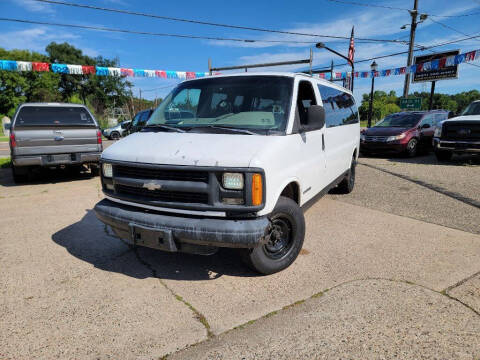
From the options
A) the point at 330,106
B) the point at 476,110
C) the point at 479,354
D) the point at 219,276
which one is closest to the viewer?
the point at 479,354

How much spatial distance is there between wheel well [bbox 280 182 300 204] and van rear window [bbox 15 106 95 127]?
240 inches

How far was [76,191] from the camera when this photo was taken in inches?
262

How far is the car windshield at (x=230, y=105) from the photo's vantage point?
3221 millimetres

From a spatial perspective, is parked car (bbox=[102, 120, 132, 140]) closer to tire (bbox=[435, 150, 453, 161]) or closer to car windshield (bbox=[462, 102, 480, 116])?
tire (bbox=[435, 150, 453, 161])

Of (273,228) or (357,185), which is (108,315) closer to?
(273,228)

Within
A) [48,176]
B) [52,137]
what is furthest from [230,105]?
[48,176]

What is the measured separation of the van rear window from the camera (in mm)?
7262

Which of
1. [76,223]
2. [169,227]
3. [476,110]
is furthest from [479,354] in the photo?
[476,110]

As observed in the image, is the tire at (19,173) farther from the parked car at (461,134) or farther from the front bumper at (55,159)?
the parked car at (461,134)

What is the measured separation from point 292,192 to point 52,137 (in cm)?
594

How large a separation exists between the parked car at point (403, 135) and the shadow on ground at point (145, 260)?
30.4 feet

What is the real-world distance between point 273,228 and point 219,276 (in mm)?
729

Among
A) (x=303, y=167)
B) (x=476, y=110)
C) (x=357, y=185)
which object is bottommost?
(x=357, y=185)

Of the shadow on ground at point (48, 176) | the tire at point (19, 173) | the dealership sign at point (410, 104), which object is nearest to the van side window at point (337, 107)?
the shadow on ground at point (48, 176)
